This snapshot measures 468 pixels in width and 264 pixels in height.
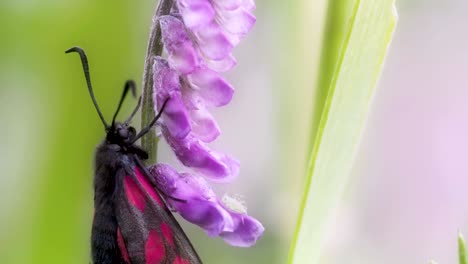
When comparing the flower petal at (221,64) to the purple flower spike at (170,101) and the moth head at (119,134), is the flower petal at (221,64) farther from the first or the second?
the moth head at (119,134)

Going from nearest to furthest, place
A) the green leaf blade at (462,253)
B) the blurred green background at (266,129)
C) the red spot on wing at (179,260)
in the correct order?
the green leaf blade at (462,253) < the red spot on wing at (179,260) < the blurred green background at (266,129)

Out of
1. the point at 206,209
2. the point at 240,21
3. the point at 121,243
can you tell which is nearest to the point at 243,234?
the point at 206,209

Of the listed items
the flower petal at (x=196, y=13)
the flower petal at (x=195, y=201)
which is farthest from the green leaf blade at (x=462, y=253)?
the flower petal at (x=196, y=13)

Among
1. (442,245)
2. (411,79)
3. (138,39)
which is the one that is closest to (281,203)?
Result: (138,39)

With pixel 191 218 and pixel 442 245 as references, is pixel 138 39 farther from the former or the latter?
pixel 442 245

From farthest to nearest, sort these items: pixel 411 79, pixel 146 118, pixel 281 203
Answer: pixel 411 79
pixel 281 203
pixel 146 118

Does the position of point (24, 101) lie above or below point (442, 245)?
above

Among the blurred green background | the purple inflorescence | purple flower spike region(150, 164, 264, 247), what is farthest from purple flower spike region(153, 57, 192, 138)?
the blurred green background
